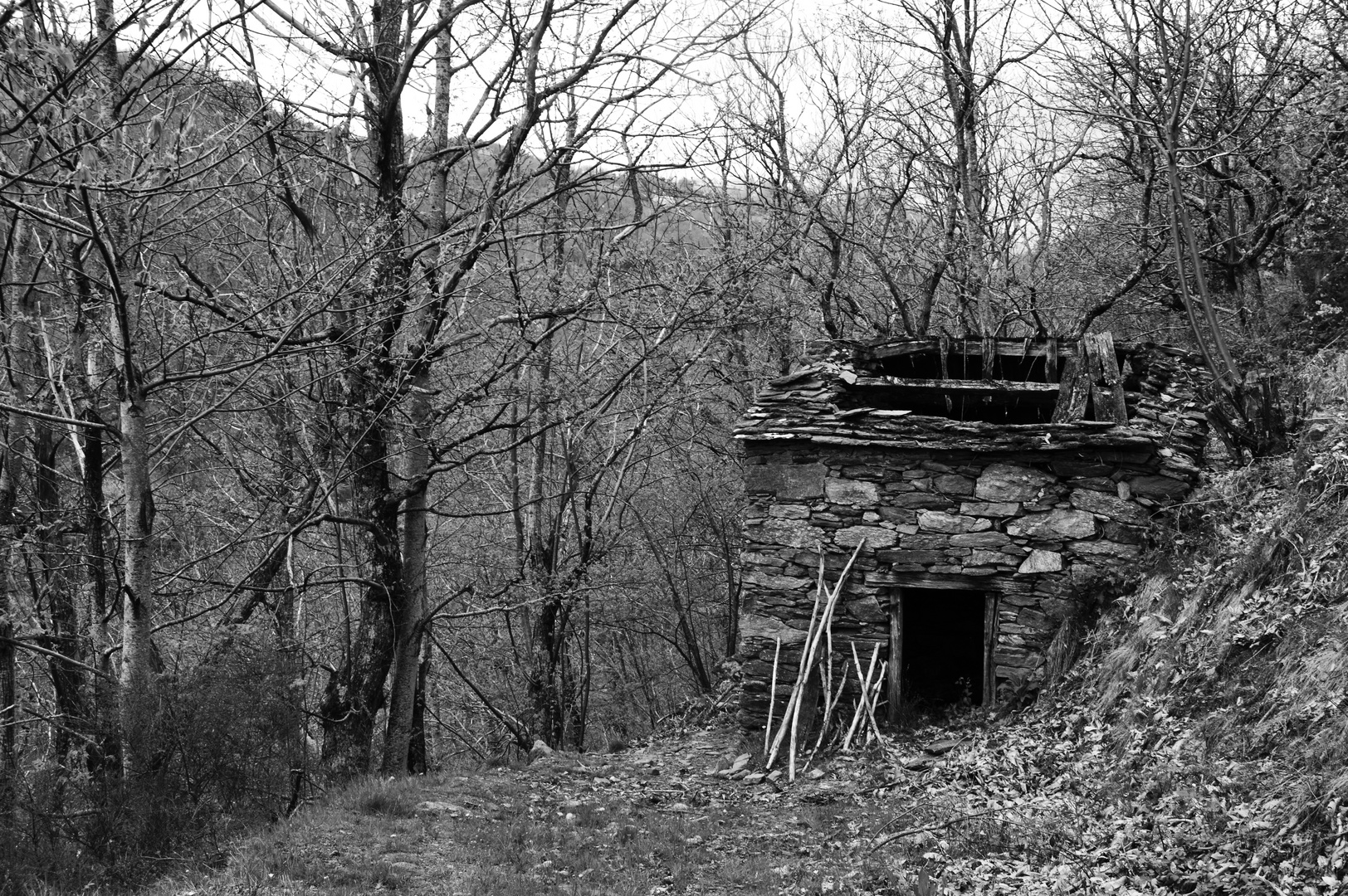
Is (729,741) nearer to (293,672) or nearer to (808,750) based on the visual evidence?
(808,750)

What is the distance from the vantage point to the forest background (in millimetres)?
6570

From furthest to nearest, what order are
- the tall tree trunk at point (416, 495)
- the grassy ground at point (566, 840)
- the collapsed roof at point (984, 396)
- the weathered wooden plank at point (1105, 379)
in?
the tall tree trunk at point (416, 495), the weathered wooden plank at point (1105, 379), the collapsed roof at point (984, 396), the grassy ground at point (566, 840)

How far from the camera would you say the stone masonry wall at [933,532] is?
8258mm

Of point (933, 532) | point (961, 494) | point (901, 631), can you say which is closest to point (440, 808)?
point (901, 631)

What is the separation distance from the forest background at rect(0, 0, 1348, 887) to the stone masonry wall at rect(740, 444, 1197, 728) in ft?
4.05

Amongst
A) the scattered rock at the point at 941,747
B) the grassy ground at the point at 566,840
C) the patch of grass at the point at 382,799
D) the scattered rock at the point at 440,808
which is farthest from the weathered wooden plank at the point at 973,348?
the patch of grass at the point at 382,799

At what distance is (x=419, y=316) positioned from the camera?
32.4ft

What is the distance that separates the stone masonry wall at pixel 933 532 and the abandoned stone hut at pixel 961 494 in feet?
0.04

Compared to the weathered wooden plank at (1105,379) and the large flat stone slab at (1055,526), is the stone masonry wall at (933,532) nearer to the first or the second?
the large flat stone slab at (1055,526)

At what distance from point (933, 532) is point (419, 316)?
5118mm

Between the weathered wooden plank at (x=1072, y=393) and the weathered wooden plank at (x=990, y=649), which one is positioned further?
the weathered wooden plank at (x=1072, y=393)

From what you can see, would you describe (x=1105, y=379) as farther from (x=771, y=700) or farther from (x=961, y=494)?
(x=771, y=700)

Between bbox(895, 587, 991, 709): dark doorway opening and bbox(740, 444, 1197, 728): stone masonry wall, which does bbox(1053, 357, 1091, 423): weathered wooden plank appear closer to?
bbox(740, 444, 1197, 728): stone masonry wall

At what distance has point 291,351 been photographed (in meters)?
6.61
